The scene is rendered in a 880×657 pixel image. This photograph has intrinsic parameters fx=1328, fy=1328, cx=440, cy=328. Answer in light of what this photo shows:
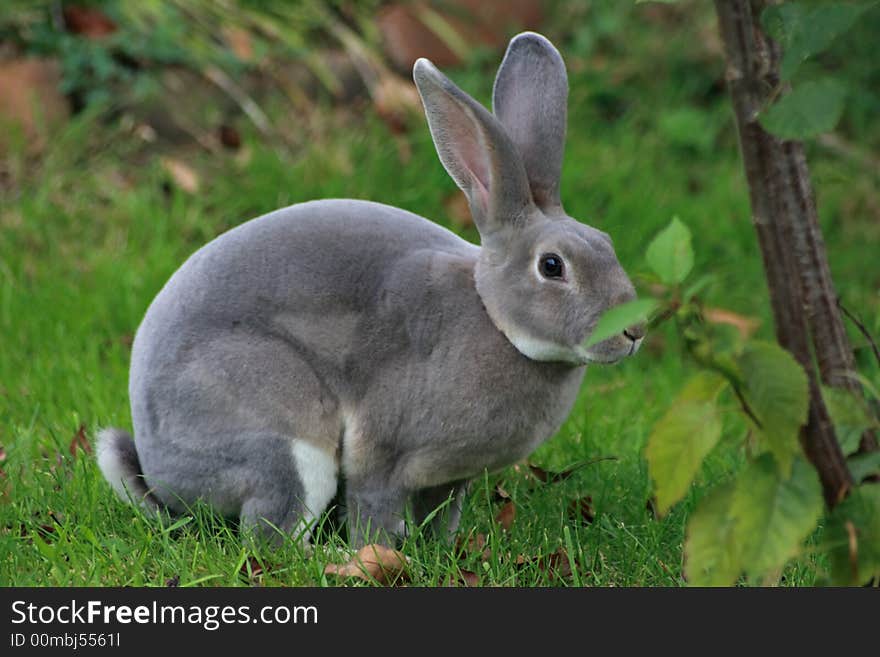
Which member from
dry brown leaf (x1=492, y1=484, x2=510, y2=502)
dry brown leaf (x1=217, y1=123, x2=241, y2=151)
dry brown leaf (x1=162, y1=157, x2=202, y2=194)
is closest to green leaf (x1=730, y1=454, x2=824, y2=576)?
dry brown leaf (x1=492, y1=484, x2=510, y2=502)

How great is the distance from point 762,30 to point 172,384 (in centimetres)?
161

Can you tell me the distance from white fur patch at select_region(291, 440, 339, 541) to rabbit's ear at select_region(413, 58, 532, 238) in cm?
66

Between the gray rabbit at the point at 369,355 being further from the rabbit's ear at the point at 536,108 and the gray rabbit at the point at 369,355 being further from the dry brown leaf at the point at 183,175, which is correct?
the dry brown leaf at the point at 183,175

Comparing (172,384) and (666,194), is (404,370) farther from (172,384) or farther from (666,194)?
(666,194)

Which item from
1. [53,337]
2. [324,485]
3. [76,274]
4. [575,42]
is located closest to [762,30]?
[324,485]

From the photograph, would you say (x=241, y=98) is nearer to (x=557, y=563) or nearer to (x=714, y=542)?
(x=557, y=563)

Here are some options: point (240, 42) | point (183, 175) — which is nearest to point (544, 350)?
point (183, 175)

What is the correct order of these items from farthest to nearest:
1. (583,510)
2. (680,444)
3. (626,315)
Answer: (583,510)
(680,444)
(626,315)

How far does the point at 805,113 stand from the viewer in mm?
2146

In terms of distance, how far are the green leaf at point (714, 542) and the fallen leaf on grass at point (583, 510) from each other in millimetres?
1125

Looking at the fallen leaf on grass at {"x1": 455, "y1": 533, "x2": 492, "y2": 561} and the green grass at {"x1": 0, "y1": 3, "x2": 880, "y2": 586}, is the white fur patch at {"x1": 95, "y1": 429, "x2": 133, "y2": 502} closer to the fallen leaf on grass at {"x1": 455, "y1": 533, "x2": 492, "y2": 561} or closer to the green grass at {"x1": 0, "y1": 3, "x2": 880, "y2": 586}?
the green grass at {"x1": 0, "y1": 3, "x2": 880, "y2": 586}

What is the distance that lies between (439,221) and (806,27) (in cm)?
359

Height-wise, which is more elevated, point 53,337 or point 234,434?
point 234,434

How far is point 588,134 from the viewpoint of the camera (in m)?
6.88
